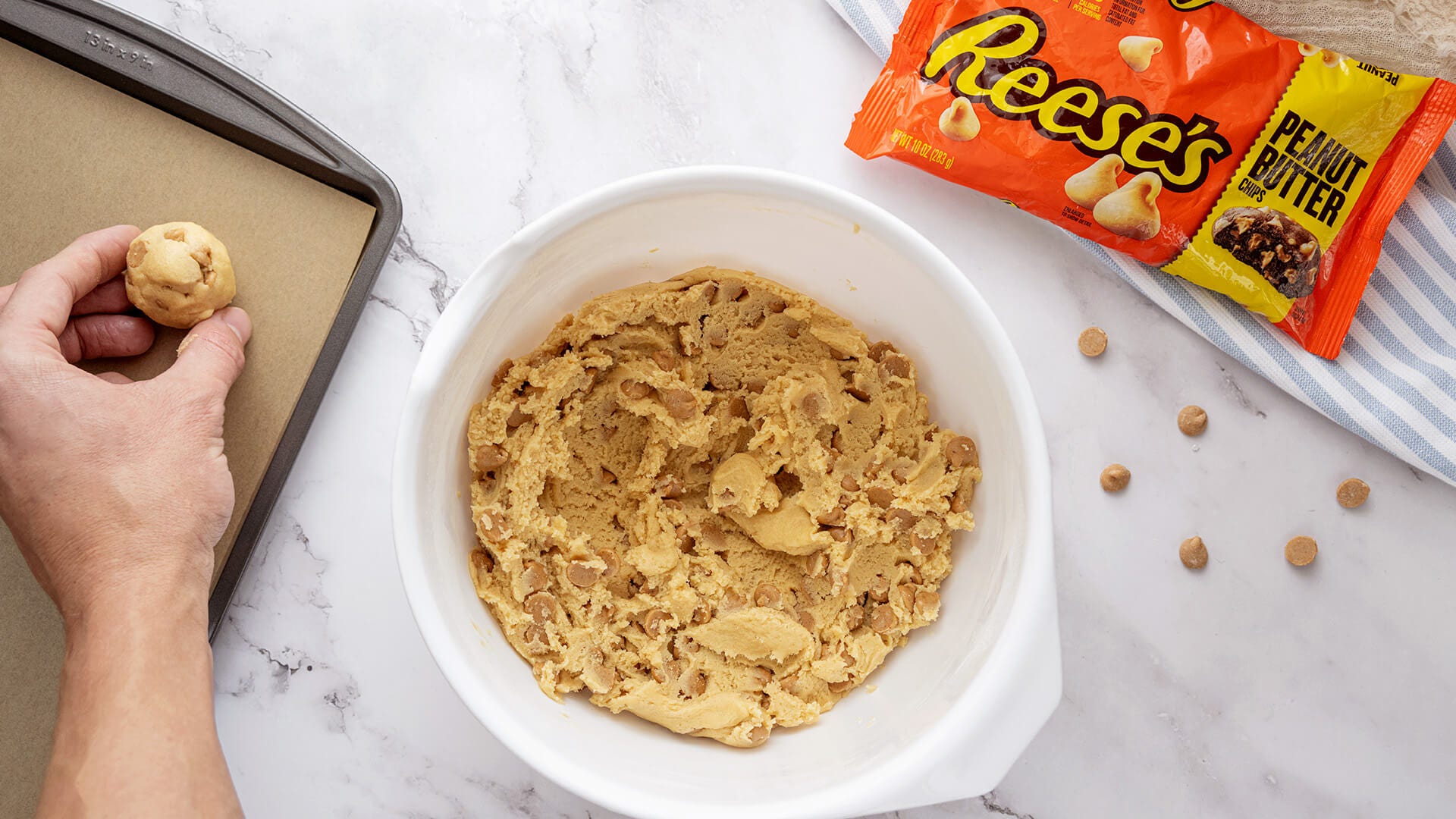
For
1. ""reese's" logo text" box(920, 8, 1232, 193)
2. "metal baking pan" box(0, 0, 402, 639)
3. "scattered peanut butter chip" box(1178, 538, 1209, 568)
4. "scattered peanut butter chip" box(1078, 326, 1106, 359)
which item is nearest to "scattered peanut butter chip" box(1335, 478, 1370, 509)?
"scattered peanut butter chip" box(1178, 538, 1209, 568)

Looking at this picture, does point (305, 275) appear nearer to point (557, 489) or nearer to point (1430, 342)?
point (557, 489)

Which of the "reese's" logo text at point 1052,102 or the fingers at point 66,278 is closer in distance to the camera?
the fingers at point 66,278

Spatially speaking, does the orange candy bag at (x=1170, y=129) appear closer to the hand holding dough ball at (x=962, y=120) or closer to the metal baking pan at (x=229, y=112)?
the hand holding dough ball at (x=962, y=120)

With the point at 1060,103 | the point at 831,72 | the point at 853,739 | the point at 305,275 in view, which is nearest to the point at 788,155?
the point at 831,72

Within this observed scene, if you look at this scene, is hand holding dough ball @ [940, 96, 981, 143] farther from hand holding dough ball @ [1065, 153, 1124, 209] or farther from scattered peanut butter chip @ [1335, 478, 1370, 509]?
scattered peanut butter chip @ [1335, 478, 1370, 509]

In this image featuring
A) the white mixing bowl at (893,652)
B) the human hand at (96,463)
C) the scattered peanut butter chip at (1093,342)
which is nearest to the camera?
the white mixing bowl at (893,652)

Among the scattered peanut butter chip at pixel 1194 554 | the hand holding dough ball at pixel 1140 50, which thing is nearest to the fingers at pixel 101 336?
the hand holding dough ball at pixel 1140 50
